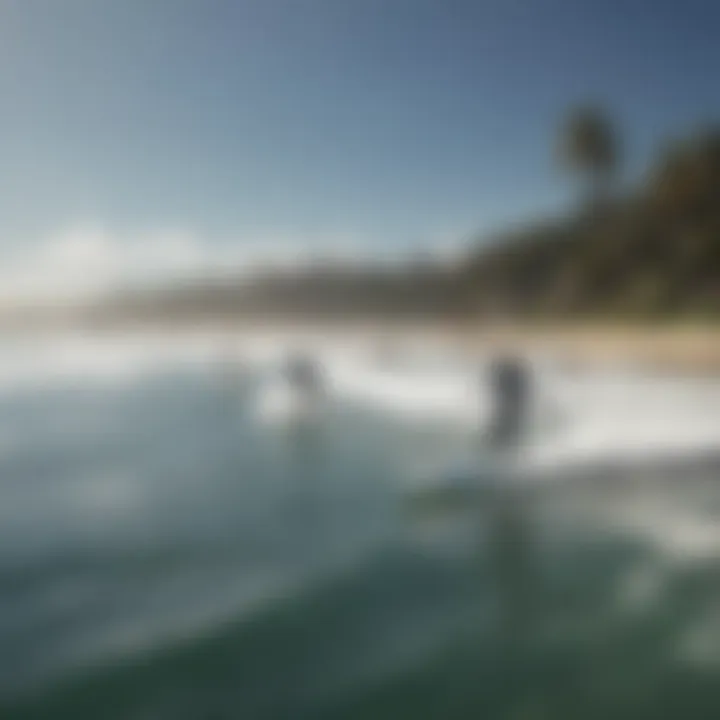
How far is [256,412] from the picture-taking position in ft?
80.8

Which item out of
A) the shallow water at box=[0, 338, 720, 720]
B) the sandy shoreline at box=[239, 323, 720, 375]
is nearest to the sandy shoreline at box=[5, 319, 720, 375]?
the sandy shoreline at box=[239, 323, 720, 375]

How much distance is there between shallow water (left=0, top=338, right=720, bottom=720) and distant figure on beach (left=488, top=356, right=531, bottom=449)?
0.76 metres

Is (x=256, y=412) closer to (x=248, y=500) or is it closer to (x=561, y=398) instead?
(x=561, y=398)

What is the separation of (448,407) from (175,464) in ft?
31.5

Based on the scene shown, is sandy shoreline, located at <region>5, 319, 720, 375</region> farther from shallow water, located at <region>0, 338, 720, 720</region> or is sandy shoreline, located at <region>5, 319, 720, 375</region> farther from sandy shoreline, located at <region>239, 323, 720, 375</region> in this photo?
shallow water, located at <region>0, 338, 720, 720</region>

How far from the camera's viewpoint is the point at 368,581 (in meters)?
8.08

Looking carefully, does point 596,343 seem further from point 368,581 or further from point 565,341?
point 368,581

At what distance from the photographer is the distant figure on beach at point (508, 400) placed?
1392 centimetres

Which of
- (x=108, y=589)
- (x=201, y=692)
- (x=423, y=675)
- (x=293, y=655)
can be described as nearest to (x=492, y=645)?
(x=423, y=675)

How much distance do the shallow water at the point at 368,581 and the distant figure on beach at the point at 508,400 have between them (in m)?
0.76

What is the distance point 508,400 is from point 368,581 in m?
6.74

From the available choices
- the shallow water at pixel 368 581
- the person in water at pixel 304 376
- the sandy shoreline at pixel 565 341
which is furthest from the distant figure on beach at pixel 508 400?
the person in water at pixel 304 376

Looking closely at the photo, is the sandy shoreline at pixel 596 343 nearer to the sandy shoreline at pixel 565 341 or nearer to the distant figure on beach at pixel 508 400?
the sandy shoreline at pixel 565 341

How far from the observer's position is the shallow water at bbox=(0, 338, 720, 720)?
5844 millimetres
